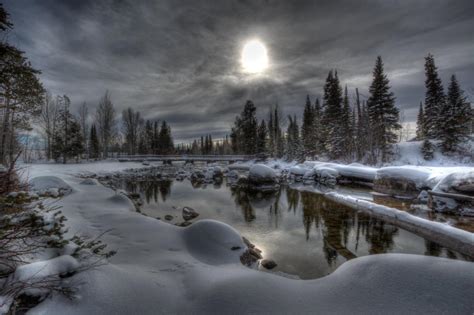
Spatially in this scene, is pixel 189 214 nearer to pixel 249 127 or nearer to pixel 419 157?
pixel 419 157

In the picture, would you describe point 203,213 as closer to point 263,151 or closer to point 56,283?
point 56,283

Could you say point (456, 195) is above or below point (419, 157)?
below

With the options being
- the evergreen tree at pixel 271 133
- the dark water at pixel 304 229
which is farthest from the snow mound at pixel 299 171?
the evergreen tree at pixel 271 133

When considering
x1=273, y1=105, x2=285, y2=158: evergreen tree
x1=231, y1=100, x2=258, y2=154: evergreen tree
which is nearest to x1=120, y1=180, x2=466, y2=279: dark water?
Result: x1=231, y1=100, x2=258, y2=154: evergreen tree

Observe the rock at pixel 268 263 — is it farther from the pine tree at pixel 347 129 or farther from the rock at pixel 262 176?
the pine tree at pixel 347 129

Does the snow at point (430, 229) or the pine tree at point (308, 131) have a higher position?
the pine tree at point (308, 131)

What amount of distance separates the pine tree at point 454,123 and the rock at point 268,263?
29.2m

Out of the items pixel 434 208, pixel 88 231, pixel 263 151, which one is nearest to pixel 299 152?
pixel 263 151

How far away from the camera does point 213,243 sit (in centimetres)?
477

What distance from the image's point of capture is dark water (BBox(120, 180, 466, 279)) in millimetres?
5398

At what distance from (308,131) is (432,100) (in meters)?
16.5

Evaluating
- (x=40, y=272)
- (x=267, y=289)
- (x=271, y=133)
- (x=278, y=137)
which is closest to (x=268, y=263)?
(x=267, y=289)

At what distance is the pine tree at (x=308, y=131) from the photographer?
35500 mm

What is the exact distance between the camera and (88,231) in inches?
212
